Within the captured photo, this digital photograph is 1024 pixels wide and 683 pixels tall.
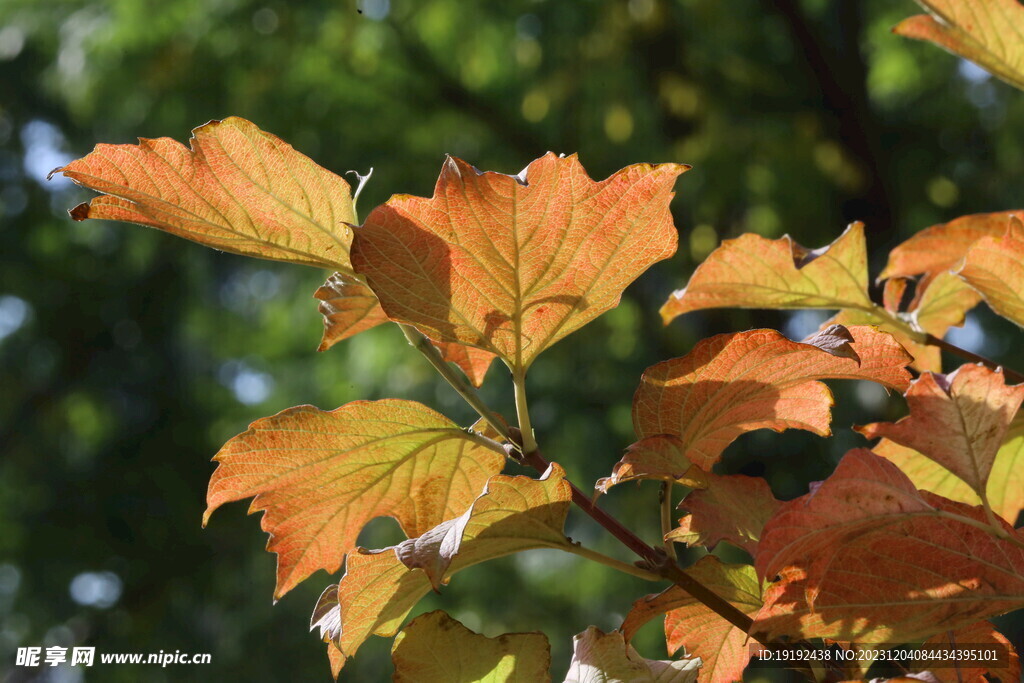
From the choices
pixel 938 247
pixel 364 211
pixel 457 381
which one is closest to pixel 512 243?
pixel 457 381

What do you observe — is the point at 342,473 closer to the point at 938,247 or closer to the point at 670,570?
the point at 670,570

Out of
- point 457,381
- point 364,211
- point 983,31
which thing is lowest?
point 364,211

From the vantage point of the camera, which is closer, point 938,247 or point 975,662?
point 975,662

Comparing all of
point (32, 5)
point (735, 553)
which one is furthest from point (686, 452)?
point (32, 5)

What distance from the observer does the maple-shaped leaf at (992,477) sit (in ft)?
1.45

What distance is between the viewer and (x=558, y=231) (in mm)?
306

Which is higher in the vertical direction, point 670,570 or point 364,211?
point 670,570

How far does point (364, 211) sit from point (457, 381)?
2316mm

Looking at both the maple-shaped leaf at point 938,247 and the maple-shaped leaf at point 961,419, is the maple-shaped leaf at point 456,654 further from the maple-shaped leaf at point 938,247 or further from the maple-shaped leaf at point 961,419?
the maple-shaped leaf at point 938,247

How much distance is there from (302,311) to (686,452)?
301cm

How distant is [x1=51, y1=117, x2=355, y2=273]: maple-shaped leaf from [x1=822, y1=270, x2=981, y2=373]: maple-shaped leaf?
12.6 inches

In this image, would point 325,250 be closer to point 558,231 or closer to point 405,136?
point 558,231

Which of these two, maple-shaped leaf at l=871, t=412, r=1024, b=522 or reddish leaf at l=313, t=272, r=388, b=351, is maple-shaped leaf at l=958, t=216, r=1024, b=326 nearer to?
maple-shaped leaf at l=871, t=412, r=1024, b=522

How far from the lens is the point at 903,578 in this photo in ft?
0.93
